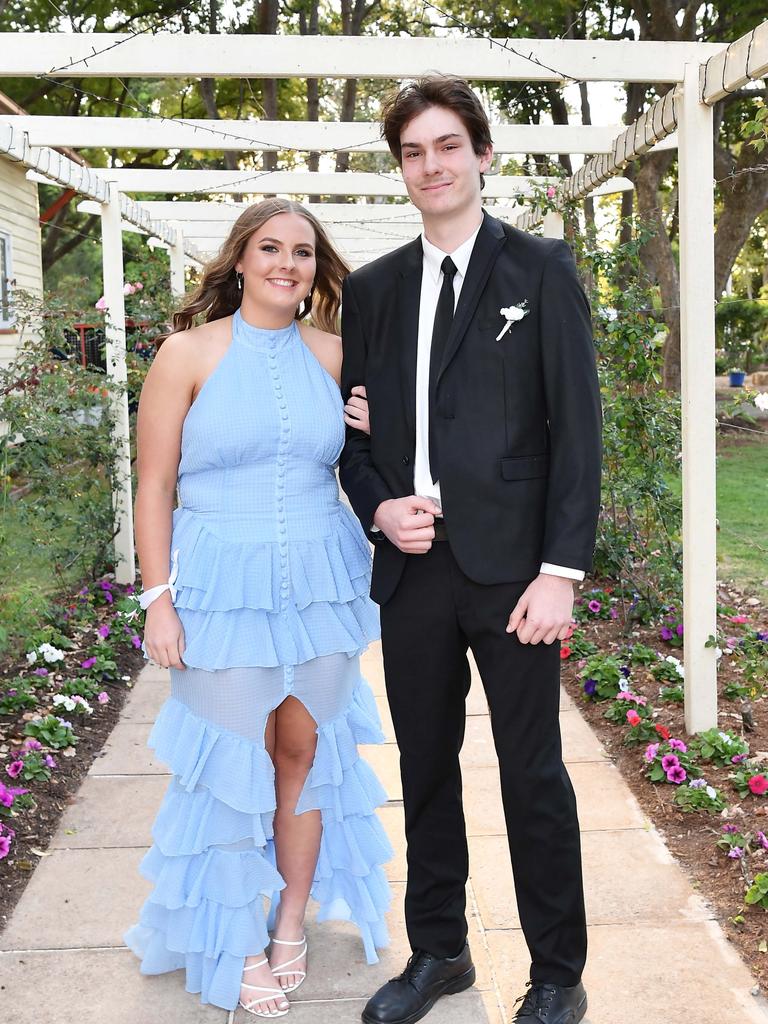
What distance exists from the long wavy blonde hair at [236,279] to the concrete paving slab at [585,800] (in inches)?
73.1

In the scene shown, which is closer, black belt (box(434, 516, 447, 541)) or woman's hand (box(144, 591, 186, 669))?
black belt (box(434, 516, 447, 541))

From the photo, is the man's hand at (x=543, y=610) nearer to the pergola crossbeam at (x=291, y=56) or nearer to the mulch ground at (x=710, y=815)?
the mulch ground at (x=710, y=815)

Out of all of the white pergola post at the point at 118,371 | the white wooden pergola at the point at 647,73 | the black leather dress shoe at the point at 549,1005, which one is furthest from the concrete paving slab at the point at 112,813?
the white pergola post at the point at 118,371

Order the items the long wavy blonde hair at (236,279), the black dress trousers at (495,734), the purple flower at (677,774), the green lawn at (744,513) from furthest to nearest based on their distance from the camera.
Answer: the green lawn at (744,513), the purple flower at (677,774), the long wavy blonde hair at (236,279), the black dress trousers at (495,734)

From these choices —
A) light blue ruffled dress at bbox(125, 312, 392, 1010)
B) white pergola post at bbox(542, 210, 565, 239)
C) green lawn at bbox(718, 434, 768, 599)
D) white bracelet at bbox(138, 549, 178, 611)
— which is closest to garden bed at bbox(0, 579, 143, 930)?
light blue ruffled dress at bbox(125, 312, 392, 1010)

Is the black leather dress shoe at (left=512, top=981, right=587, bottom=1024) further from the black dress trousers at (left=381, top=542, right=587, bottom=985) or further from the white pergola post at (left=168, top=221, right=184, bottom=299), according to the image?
the white pergola post at (left=168, top=221, right=184, bottom=299)

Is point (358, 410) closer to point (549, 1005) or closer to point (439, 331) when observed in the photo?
point (439, 331)

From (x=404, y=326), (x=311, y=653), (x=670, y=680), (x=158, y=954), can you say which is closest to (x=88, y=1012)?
(x=158, y=954)

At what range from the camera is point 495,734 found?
2496 millimetres

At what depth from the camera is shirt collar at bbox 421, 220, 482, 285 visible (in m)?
2.43

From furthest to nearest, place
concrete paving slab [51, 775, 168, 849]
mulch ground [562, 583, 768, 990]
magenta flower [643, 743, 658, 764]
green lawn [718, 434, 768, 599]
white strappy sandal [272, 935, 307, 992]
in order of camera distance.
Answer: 1. green lawn [718, 434, 768, 599]
2. magenta flower [643, 743, 658, 764]
3. concrete paving slab [51, 775, 168, 849]
4. mulch ground [562, 583, 768, 990]
5. white strappy sandal [272, 935, 307, 992]

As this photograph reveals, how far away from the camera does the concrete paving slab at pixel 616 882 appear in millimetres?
3141

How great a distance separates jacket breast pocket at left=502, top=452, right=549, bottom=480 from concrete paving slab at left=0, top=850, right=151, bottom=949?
1.75 meters

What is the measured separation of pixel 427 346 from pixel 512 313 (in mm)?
233
